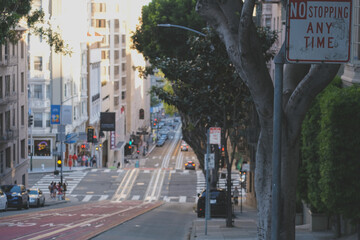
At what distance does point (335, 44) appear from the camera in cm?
869

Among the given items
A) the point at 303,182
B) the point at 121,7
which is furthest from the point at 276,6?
the point at 121,7

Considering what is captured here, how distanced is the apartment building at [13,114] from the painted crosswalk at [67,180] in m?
3.89

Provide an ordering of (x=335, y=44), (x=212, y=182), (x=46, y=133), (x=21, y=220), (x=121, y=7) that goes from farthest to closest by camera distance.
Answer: (x=121, y=7) < (x=46, y=133) < (x=212, y=182) < (x=21, y=220) < (x=335, y=44)

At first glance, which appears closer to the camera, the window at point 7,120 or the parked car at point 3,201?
the parked car at point 3,201

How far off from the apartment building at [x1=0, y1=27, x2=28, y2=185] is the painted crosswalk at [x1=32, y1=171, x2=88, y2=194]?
12.8 feet

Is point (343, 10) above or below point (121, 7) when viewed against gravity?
below

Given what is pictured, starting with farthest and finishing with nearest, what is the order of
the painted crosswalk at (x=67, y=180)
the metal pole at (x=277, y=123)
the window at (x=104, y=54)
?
1. the window at (x=104, y=54)
2. the painted crosswalk at (x=67, y=180)
3. the metal pole at (x=277, y=123)

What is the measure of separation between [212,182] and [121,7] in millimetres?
78558

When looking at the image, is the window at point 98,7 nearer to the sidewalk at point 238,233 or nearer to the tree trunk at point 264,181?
the sidewalk at point 238,233

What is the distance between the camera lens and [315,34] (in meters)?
8.66

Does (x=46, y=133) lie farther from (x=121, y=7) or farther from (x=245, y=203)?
(x=121, y=7)

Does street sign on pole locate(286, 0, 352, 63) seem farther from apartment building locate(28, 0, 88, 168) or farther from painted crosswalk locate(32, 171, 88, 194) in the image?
apartment building locate(28, 0, 88, 168)

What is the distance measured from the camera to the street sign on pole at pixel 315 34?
28.4 feet

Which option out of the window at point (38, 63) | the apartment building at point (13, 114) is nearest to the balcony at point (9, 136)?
the apartment building at point (13, 114)
